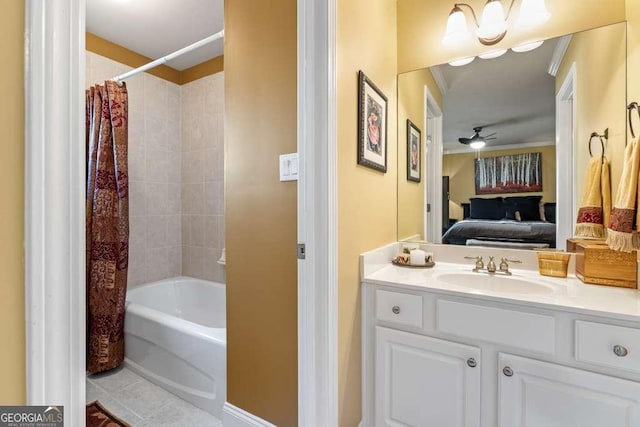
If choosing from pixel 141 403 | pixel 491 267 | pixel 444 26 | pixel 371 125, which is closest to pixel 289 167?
pixel 371 125

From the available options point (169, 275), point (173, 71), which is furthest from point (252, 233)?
point (173, 71)

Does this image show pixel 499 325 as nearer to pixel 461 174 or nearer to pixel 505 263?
pixel 505 263

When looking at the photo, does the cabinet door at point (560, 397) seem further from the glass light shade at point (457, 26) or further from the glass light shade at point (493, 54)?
the glass light shade at point (457, 26)

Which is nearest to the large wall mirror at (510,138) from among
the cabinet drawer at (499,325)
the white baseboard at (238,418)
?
the cabinet drawer at (499,325)

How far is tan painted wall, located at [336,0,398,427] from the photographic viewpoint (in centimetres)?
123

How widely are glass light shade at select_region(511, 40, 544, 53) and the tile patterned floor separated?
250 cm

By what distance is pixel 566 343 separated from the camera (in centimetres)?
103

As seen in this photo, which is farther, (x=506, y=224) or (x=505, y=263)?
(x=506, y=224)

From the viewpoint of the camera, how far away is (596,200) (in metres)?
1.38

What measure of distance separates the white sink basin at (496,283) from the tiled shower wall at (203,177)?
1.93 metres

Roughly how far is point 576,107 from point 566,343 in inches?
44.8

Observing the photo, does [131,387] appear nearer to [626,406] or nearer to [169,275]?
[169,275]

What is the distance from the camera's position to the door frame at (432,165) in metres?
1.84

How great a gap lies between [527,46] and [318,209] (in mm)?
1430
